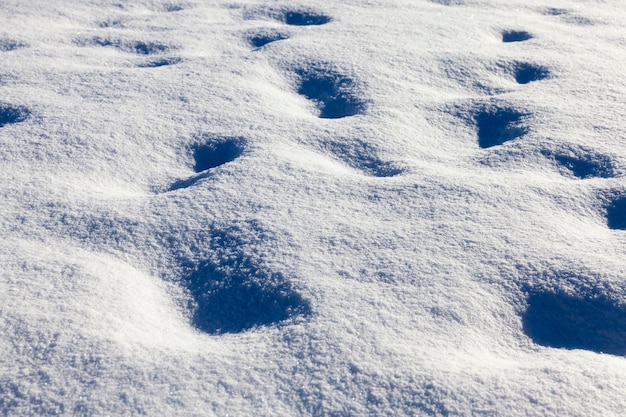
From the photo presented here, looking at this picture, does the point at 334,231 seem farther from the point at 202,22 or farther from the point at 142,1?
the point at 142,1

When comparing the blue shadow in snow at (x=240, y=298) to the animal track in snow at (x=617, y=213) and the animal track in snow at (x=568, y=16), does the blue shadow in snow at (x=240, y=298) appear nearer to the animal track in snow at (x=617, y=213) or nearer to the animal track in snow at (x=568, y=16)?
the animal track in snow at (x=617, y=213)

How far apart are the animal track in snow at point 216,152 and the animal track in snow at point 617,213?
36.6 inches

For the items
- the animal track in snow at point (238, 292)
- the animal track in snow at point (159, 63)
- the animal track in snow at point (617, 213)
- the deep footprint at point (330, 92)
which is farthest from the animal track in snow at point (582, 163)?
the animal track in snow at point (159, 63)

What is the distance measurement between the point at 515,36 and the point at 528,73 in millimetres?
370

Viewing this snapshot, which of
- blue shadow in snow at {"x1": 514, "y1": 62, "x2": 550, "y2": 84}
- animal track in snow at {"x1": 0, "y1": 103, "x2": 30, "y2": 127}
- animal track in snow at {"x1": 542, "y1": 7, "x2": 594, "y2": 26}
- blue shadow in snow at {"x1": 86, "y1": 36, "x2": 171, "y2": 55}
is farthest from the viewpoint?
animal track in snow at {"x1": 542, "y1": 7, "x2": 594, "y2": 26}

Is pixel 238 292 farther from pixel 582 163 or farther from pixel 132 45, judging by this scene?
pixel 132 45

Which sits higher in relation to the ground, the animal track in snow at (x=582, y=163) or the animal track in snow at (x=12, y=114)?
the animal track in snow at (x=582, y=163)

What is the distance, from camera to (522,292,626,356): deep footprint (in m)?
1.28

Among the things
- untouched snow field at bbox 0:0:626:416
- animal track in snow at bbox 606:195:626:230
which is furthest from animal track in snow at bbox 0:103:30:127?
animal track in snow at bbox 606:195:626:230

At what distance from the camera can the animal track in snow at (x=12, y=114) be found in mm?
2008

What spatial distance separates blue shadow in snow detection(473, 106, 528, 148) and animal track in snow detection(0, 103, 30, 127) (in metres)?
1.32

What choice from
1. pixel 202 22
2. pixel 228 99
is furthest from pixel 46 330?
pixel 202 22

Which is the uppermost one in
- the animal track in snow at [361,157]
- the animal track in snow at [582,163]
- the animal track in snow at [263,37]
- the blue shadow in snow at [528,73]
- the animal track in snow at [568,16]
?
the animal track in snow at [568,16]

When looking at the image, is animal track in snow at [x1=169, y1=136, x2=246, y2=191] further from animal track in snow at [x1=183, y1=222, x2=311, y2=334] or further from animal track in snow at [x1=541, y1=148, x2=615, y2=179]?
animal track in snow at [x1=541, y1=148, x2=615, y2=179]
